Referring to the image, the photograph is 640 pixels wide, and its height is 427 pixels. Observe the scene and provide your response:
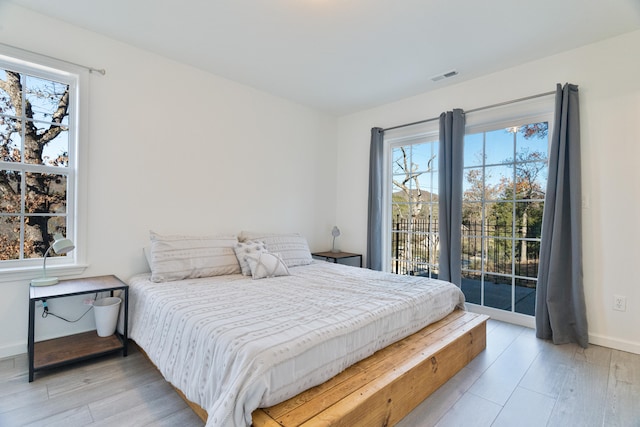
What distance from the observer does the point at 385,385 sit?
57.9 inches

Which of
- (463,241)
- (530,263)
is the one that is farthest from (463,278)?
(530,263)

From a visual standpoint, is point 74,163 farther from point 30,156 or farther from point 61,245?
point 61,245

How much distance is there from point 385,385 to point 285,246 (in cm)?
204

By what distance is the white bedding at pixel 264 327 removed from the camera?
126 centimetres

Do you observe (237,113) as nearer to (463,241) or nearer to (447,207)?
(447,207)

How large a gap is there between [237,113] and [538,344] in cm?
363

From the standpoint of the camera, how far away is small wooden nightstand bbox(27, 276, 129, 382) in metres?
1.93

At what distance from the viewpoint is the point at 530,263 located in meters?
3.02

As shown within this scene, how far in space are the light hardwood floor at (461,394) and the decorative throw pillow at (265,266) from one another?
1.01m

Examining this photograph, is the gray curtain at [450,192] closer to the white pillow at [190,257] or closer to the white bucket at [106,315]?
the white pillow at [190,257]

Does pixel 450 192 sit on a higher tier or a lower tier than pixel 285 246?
higher

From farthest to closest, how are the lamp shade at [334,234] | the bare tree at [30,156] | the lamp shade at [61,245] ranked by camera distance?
1. the lamp shade at [334,234]
2. the bare tree at [30,156]
3. the lamp shade at [61,245]

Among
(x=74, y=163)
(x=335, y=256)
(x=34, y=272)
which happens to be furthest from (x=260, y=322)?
(x=335, y=256)

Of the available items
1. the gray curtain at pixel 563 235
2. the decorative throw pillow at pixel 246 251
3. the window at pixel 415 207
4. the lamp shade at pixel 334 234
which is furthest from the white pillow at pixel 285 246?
the gray curtain at pixel 563 235
